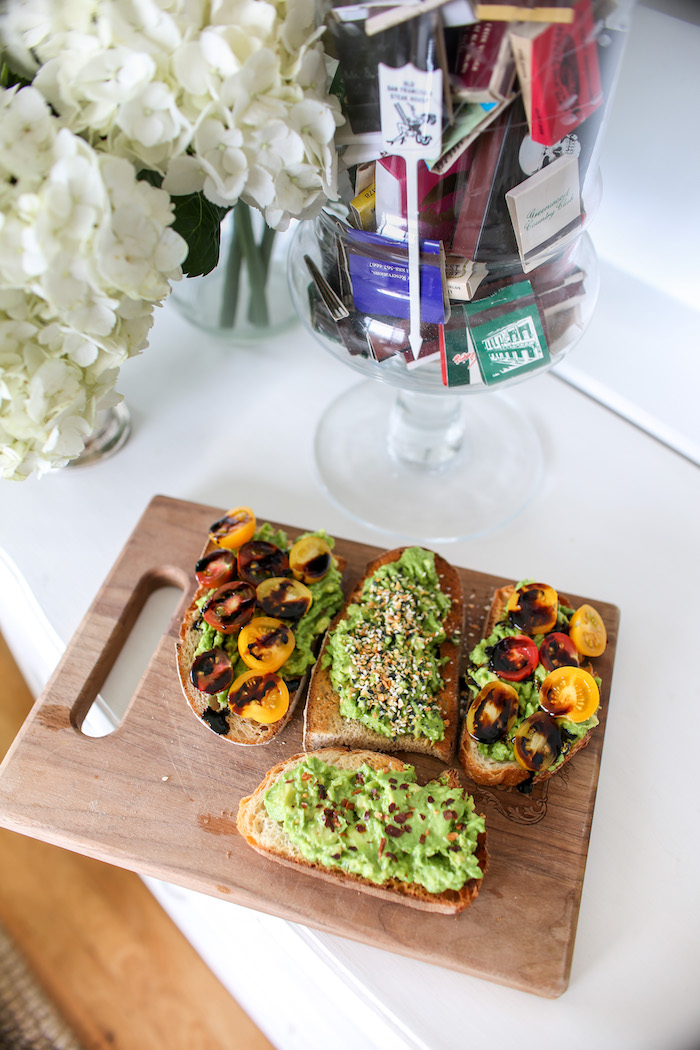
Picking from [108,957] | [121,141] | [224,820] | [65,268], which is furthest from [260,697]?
[108,957]

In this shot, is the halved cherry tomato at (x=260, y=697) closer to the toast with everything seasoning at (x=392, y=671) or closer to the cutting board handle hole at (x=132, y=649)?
the toast with everything seasoning at (x=392, y=671)

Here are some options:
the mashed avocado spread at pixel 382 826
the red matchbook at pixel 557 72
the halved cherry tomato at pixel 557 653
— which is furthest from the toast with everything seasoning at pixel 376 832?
the red matchbook at pixel 557 72

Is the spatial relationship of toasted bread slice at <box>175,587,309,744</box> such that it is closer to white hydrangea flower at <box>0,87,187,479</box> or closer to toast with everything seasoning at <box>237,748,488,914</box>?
toast with everything seasoning at <box>237,748,488,914</box>

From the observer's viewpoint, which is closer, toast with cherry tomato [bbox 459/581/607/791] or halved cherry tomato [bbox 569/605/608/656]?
toast with cherry tomato [bbox 459/581/607/791]

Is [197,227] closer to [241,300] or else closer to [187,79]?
[187,79]

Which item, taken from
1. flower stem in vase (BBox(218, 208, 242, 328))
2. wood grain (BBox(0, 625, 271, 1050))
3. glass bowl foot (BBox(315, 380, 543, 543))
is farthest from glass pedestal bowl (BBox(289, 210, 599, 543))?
wood grain (BBox(0, 625, 271, 1050))

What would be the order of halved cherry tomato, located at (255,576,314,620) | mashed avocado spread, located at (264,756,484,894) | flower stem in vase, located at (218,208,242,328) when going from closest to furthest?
mashed avocado spread, located at (264,756,484,894) < halved cherry tomato, located at (255,576,314,620) < flower stem in vase, located at (218,208,242,328)
